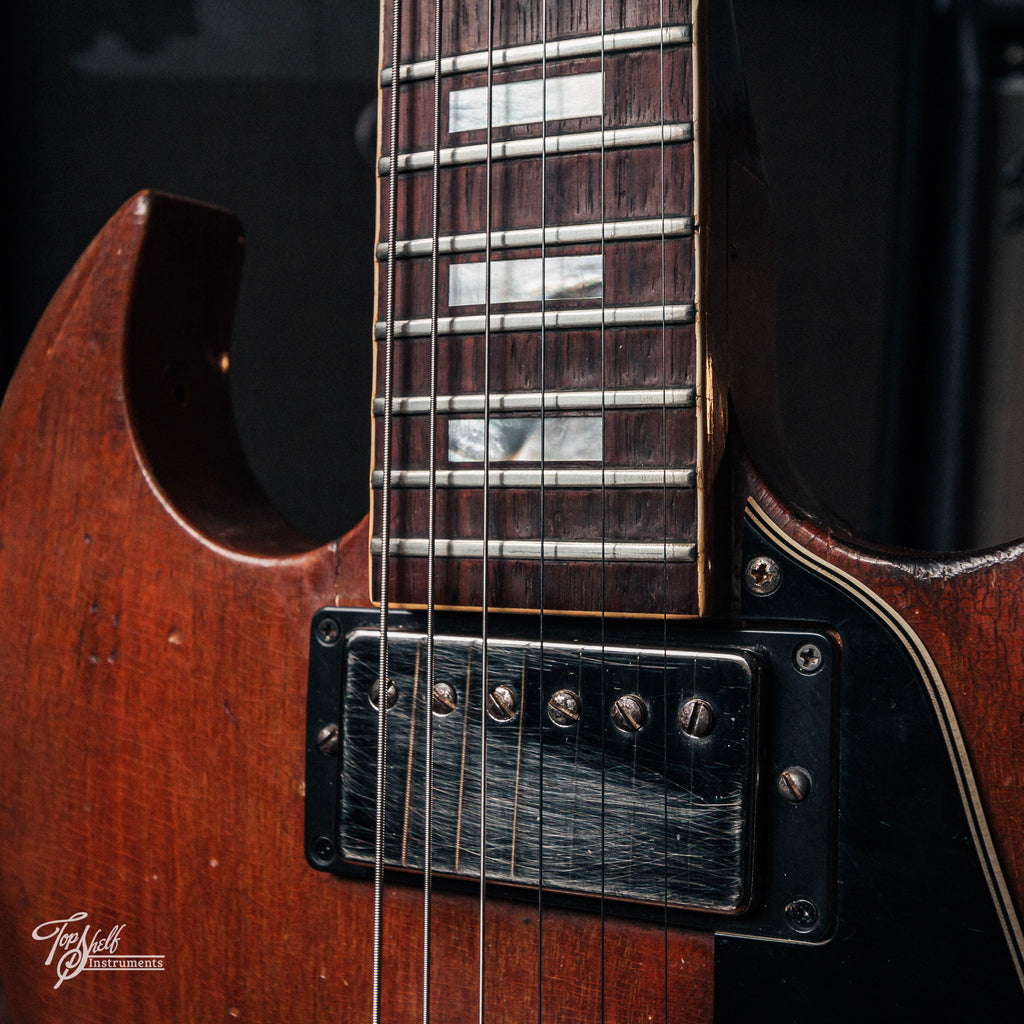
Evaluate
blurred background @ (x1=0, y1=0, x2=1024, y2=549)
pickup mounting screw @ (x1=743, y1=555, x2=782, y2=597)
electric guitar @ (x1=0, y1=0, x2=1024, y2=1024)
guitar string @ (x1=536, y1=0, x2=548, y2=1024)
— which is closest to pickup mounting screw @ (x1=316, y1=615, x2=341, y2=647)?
electric guitar @ (x1=0, y1=0, x2=1024, y2=1024)

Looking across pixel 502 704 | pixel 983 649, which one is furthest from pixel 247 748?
pixel 983 649

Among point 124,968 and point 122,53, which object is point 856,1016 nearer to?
point 124,968

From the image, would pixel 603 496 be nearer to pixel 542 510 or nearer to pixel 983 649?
pixel 542 510

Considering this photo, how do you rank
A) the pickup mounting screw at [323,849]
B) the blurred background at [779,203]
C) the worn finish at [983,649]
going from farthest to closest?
the blurred background at [779,203] → the pickup mounting screw at [323,849] → the worn finish at [983,649]

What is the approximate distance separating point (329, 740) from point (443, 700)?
2.9 inches

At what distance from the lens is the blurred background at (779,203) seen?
2.97 ft

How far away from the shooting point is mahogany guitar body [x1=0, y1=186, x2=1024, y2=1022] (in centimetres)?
44

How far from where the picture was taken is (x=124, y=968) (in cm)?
57

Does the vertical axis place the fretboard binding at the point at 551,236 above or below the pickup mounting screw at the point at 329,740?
above

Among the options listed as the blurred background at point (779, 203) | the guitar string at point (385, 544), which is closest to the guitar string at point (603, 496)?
the guitar string at point (385, 544)

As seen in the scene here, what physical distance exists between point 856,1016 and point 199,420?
500 millimetres

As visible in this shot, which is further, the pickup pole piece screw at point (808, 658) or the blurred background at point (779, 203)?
the blurred background at point (779, 203)

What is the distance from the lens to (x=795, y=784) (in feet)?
1.50

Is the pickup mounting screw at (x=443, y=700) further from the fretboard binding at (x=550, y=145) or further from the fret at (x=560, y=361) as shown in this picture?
the fretboard binding at (x=550, y=145)
